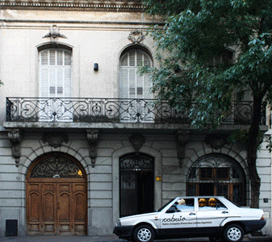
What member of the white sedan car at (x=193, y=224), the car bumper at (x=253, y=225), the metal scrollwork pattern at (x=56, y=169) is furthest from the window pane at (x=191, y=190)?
the metal scrollwork pattern at (x=56, y=169)

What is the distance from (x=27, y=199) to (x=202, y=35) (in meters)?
9.17

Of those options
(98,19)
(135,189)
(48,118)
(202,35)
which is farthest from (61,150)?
(202,35)

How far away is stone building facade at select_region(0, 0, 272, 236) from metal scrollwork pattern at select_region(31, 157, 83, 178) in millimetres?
40

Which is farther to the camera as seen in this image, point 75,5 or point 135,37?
point 135,37

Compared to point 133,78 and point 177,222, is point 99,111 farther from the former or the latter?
point 177,222

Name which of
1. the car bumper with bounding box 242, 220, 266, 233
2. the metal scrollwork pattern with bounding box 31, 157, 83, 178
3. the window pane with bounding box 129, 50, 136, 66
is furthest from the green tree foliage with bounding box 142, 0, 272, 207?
the metal scrollwork pattern with bounding box 31, 157, 83, 178

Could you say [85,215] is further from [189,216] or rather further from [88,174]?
[189,216]

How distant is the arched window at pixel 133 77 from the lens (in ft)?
53.6

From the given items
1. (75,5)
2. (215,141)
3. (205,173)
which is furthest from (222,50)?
(75,5)

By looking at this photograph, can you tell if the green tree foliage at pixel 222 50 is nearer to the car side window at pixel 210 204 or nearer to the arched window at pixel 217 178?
the car side window at pixel 210 204

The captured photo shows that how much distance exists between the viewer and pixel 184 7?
44.0 ft

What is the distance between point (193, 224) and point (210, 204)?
34.9 inches

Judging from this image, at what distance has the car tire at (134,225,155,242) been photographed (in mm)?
12008

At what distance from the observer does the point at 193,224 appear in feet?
39.3
